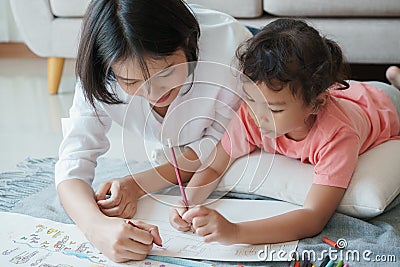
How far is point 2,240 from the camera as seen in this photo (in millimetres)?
1083

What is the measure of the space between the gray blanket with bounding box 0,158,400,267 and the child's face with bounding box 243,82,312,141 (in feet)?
0.53

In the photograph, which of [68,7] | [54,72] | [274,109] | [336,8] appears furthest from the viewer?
[54,72]

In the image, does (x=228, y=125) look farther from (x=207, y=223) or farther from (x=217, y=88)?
(x=207, y=223)

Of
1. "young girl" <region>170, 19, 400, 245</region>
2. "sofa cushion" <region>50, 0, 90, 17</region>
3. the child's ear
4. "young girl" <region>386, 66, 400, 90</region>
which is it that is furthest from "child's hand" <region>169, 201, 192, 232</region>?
"sofa cushion" <region>50, 0, 90, 17</region>

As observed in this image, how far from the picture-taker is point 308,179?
1.17 m

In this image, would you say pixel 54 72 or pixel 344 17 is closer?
pixel 344 17

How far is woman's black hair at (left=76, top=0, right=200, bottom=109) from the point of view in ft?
3.22

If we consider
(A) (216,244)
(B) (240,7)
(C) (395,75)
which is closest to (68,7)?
(B) (240,7)

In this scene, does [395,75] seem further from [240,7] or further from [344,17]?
[240,7]

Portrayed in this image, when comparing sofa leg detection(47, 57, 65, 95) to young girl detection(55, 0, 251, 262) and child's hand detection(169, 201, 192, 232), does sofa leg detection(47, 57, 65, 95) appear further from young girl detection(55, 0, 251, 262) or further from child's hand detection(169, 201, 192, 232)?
child's hand detection(169, 201, 192, 232)

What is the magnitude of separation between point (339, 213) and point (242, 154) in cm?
21

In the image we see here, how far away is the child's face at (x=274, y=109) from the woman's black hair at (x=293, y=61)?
0.04 ft

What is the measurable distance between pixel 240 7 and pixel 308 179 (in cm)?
92

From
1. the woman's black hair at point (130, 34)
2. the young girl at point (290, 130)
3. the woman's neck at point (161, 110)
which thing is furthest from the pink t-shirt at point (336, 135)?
the woman's black hair at point (130, 34)
